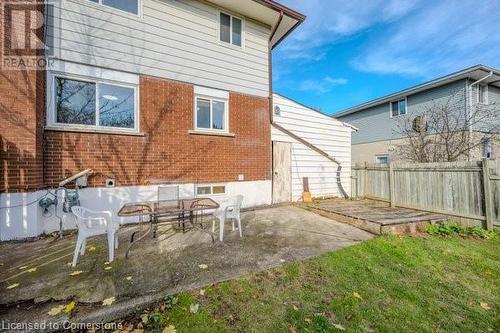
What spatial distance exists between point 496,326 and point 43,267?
6306 mm

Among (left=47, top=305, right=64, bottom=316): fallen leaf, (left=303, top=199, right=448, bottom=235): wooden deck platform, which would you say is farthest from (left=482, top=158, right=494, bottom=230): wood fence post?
(left=47, top=305, right=64, bottom=316): fallen leaf

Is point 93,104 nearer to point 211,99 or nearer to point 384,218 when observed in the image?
point 211,99

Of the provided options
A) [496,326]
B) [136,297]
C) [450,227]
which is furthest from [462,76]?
[136,297]

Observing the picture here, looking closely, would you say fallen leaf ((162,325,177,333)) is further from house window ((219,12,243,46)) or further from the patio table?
house window ((219,12,243,46))

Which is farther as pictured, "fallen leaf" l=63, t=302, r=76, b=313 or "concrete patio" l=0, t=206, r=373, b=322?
"concrete patio" l=0, t=206, r=373, b=322

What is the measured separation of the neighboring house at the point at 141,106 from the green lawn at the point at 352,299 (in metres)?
4.46

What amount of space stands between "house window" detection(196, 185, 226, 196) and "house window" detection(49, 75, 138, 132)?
2.59 metres

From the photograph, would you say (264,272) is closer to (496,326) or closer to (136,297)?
(136,297)

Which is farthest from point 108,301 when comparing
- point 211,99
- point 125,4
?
point 125,4

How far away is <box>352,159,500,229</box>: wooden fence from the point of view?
6141 millimetres

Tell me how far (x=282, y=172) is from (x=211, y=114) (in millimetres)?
3717

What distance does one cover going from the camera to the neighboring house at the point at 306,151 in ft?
31.2

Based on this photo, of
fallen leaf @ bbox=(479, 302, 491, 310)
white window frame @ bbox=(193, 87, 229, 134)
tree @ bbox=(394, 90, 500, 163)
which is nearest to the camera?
fallen leaf @ bbox=(479, 302, 491, 310)

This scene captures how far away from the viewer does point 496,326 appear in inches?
107
